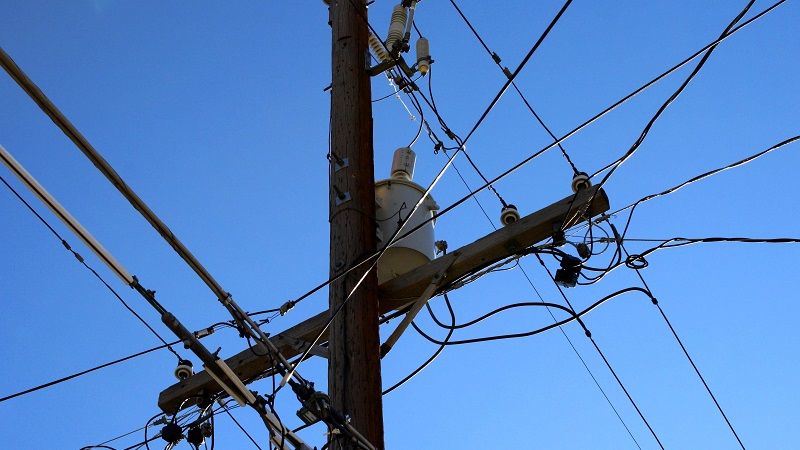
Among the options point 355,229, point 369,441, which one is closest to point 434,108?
point 355,229

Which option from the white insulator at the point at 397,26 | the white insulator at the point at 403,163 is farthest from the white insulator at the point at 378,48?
the white insulator at the point at 403,163

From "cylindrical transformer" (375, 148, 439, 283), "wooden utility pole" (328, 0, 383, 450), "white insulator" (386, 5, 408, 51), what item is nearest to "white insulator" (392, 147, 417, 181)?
"cylindrical transformer" (375, 148, 439, 283)

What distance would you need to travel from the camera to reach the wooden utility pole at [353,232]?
208 inches

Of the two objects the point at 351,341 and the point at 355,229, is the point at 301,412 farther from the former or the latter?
the point at 355,229

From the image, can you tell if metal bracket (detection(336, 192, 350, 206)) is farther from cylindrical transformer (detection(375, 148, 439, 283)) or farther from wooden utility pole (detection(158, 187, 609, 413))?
wooden utility pole (detection(158, 187, 609, 413))

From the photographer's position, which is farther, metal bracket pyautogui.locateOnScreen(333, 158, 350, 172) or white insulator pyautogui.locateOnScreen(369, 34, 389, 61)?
white insulator pyautogui.locateOnScreen(369, 34, 389, 61)

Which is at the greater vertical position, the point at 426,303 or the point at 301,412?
the point at 426,303

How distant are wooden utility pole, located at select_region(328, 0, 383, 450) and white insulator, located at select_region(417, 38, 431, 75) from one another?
0.55m

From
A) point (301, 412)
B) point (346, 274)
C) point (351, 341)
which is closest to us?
point (301, 412)

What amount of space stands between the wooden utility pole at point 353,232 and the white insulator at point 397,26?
383 mm

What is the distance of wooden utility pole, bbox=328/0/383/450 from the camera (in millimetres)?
5277

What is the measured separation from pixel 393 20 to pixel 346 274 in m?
3.17

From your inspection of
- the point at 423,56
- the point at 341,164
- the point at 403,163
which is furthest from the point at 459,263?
the point at 423,56

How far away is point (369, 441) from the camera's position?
16.6 feet
